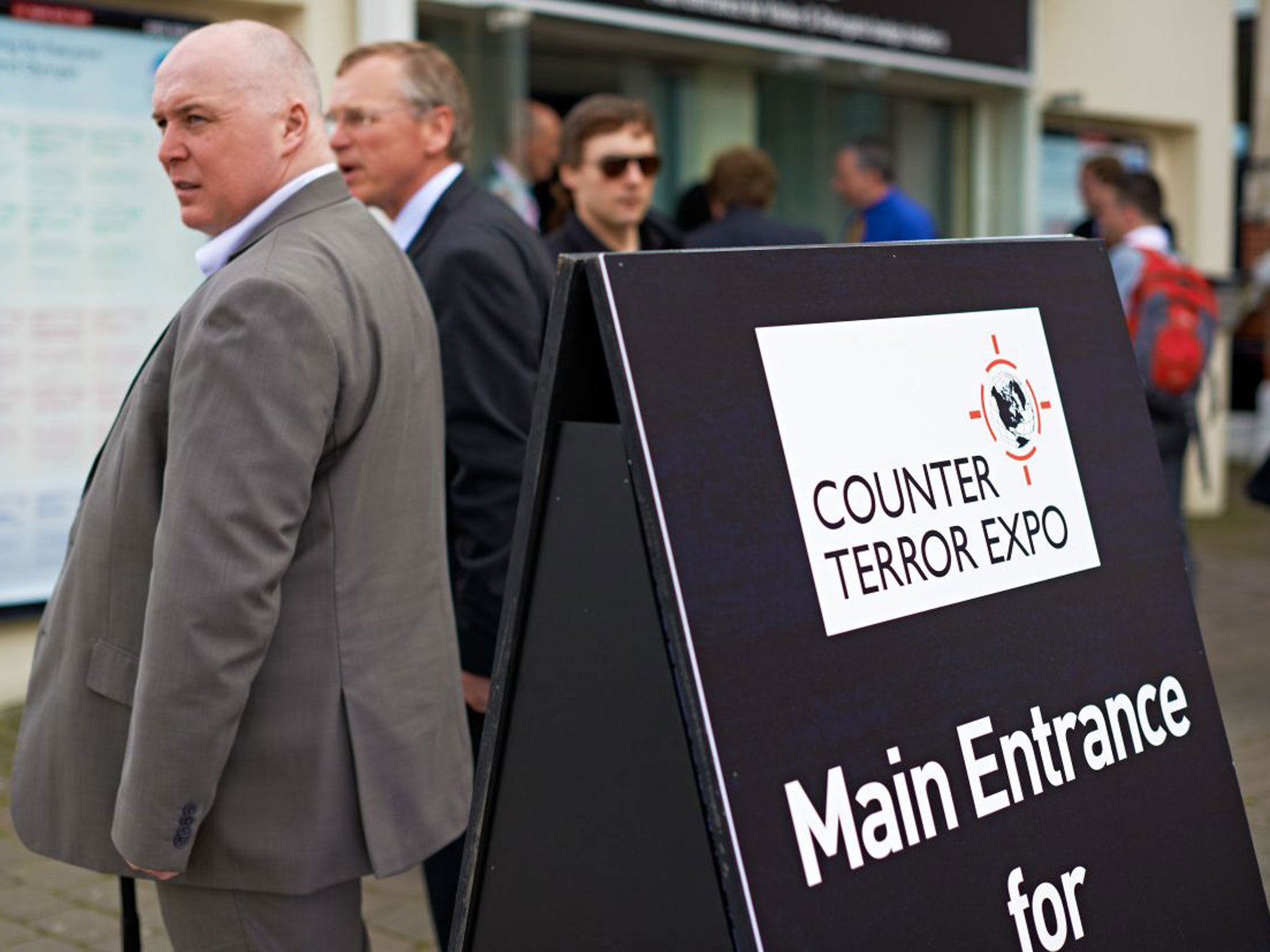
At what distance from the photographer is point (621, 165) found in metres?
4.63

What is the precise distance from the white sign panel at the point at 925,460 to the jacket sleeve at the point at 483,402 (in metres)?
1.00

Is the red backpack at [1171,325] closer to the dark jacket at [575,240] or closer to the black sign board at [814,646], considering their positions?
the dark jacket at [575,240]

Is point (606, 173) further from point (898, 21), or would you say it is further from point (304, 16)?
point (898, 21)

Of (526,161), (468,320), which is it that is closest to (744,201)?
(526,161)

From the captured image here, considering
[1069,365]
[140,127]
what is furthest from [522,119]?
[1069,365]

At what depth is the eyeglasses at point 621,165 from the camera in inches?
183

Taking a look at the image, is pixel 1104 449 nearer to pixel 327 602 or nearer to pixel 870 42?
pixel 327 602

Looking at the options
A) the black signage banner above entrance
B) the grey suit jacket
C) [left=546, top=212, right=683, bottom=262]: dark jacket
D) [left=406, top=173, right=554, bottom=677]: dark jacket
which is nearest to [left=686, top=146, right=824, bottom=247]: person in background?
[left=546, top=212, right=683, bottom=262]: dark jacket

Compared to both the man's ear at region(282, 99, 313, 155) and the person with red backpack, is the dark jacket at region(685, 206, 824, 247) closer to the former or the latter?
the person with red backpack

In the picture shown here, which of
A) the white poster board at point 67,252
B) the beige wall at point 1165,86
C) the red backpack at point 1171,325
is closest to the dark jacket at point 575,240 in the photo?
the red backpack at point 1171,325

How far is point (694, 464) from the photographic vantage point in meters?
2.20

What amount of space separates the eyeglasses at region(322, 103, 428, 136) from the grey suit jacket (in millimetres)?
975

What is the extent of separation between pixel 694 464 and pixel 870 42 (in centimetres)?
786

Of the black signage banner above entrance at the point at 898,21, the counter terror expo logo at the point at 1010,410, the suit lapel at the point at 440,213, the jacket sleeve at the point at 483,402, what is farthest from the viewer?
the black signage banner above entrance at the point at 898,21
